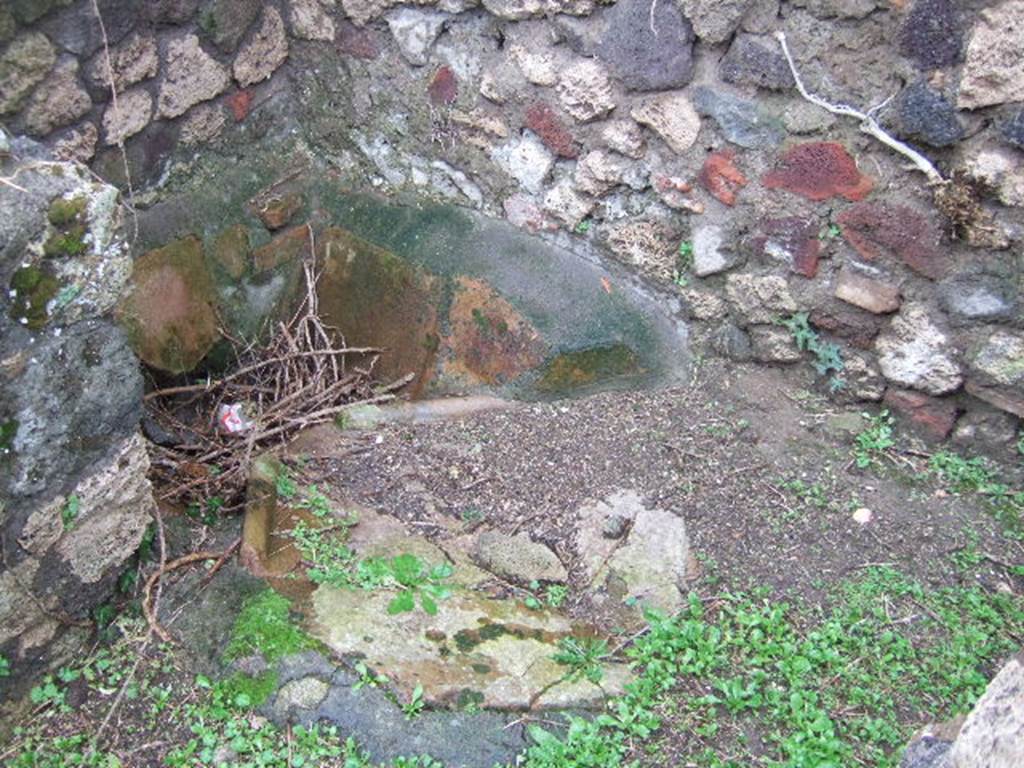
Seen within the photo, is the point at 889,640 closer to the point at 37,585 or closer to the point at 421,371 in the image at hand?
the point at 421,371

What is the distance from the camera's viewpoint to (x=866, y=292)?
2.82m

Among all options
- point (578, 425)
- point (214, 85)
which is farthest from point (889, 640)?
point (214, 85)

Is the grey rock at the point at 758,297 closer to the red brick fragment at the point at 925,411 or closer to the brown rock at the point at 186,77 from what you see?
the red brick fragment at the point at 925,411

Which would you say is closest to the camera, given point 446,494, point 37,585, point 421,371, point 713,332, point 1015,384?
point 37,585

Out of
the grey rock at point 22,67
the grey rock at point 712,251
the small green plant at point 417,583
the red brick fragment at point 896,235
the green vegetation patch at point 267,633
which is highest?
the grey rock at point 22,67

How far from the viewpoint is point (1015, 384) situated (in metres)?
2.66

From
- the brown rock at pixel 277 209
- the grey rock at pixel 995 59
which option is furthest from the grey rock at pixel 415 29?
the grey rock at pixel 995 59

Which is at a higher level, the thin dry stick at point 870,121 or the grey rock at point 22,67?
the grey rock at point 22,67

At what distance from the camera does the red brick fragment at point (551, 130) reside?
307 centimetres

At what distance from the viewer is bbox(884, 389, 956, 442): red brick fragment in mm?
A: 2820

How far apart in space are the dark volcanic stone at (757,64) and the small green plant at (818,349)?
66cm

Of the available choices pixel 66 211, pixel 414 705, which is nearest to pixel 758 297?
pixel 414 705

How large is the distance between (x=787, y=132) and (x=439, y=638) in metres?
1.61

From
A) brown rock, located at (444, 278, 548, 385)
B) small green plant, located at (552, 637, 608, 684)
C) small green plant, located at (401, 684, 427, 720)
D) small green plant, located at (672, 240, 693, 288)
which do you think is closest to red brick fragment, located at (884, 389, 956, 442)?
small green plant, located at (672, 240, 693, 288)
